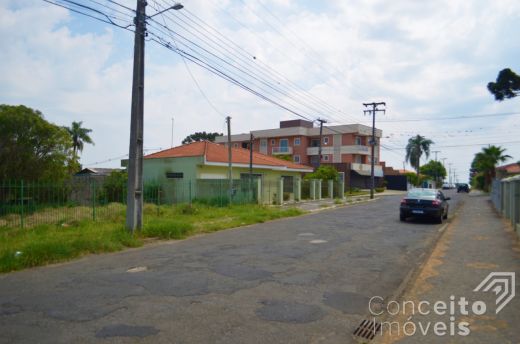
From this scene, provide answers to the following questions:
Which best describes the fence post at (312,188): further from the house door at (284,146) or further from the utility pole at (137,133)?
the house door at (284,146)

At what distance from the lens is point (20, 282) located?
Answer: 6926 millimetres

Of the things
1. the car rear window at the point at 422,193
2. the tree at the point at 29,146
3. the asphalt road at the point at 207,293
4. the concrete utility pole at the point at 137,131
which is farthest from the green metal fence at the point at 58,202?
the car rear window at the point at 422,193

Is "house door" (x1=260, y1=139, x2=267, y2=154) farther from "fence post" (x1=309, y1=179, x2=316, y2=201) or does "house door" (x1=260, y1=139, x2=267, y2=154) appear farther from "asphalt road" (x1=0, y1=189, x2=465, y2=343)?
"asphalt road" (x1=0, y1=189, x2=465, y2=343)

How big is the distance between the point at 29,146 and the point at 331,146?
42737 mm

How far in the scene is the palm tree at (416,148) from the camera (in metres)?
71.6

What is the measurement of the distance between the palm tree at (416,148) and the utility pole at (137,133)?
221 feet

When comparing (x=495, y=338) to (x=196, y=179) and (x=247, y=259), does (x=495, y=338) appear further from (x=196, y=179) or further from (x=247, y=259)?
(x=196, y=179)

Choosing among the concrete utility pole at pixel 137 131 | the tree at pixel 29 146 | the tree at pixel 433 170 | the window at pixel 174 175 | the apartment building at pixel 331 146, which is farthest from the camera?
the tree at pixel 433 170

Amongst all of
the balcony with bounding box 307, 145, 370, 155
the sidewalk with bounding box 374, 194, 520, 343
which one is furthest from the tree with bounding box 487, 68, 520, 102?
the balcony with bounding box 307, 145, 370, 155

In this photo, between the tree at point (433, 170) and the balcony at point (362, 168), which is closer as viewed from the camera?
the balcony at point (362, 168)

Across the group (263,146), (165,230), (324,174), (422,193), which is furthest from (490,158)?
(165,230)

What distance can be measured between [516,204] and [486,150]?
138ft

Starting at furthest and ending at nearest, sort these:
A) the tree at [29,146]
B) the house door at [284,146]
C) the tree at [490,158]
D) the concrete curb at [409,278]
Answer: the house door at [284,146] → the tree at [490,158] → the tree at [29,146] → the concrete curb at [409,278]

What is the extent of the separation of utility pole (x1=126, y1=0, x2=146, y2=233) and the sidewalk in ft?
27.6
